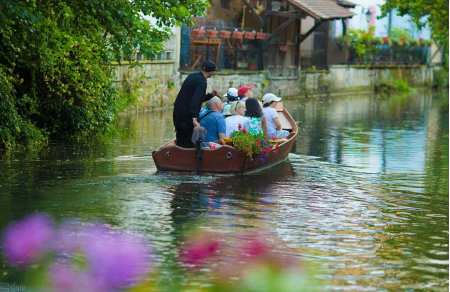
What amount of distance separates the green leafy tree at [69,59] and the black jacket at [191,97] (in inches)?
50.3

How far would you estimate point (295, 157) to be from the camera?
21.5 metres

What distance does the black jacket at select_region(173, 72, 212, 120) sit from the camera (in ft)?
55.4

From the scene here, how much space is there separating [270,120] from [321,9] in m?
30.8

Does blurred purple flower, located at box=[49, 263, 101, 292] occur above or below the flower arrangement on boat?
above

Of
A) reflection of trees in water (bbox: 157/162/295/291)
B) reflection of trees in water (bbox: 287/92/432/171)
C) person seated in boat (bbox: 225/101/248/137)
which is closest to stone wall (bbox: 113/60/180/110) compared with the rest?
reflection of trees in water (bbox: 287/92/432/171)

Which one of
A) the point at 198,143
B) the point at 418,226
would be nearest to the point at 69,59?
the point at 198,143

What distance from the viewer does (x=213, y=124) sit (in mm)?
17219

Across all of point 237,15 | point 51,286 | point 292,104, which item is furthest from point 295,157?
point 237,15

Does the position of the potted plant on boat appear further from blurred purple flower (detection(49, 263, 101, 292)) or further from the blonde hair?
blurred purple flower (detection(49, 263, 101, 292))

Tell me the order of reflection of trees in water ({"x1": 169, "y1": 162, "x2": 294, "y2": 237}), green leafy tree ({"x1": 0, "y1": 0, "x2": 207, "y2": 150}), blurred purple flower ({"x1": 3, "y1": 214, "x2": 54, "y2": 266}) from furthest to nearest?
1. green leafy tree ({"x1": 0, "y1": 0, "x2": 207, "y2": 150})
2. reflection of trees in water ({"x1": 169, "y1": 162, "x2": 294, "y2": 237})
3. blurred purple flower ({"x1": 3, "y1": 214, "x2": 54, "y2": 266})

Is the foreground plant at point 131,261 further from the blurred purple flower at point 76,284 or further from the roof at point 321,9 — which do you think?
the roof at point 321,9

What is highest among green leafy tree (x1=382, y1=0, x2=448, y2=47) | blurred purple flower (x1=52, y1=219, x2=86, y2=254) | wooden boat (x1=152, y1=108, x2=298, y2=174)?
green leafy tree (x1=382, y1=0, x2=448, y2=47)

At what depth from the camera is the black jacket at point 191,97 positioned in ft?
55.4

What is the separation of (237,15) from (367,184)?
3313cm
